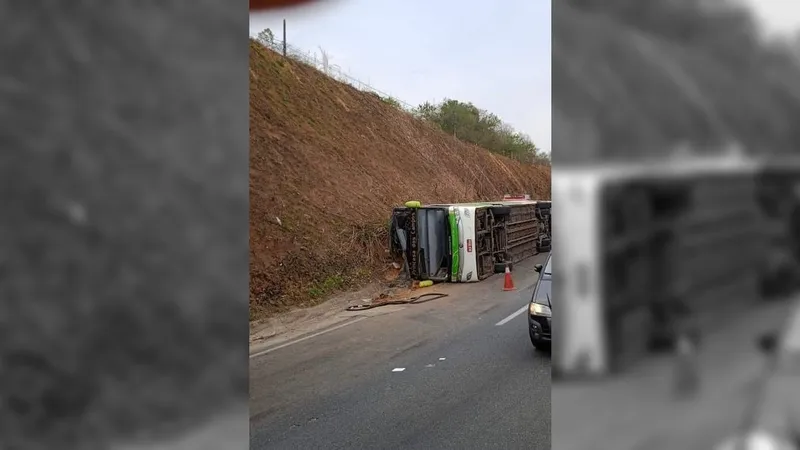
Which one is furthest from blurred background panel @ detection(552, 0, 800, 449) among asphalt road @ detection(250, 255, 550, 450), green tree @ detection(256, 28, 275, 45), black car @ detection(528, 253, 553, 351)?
green tree @ detection(256, 28, 275, 45)

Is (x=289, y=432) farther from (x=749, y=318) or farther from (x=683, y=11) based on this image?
(x=683, y=11)

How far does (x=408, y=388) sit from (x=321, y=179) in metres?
11.4

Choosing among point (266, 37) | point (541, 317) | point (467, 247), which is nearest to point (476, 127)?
point (266, 37)

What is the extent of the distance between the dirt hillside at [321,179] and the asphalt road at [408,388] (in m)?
3.34

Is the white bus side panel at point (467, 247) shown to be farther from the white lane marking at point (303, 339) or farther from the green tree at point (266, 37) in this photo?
the green tree at point (266, 37)

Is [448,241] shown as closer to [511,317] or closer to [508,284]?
[508,284]

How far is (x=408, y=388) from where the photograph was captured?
18.2 ft

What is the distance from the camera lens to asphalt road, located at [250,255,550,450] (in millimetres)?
4355

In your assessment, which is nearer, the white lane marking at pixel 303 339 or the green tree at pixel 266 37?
the white lane marking at pixel 303 339

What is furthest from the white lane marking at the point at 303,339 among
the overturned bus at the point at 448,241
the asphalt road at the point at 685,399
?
the asphalt road at the point at 685,399

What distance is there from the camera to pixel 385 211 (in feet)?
56.7

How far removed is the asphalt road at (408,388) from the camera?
4.36 metres

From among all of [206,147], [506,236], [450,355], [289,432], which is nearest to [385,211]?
[506,236]

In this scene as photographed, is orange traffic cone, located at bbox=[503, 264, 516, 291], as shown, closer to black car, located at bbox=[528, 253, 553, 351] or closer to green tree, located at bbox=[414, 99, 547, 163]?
black car, located at bbox=[528, 253, 553, 351]
